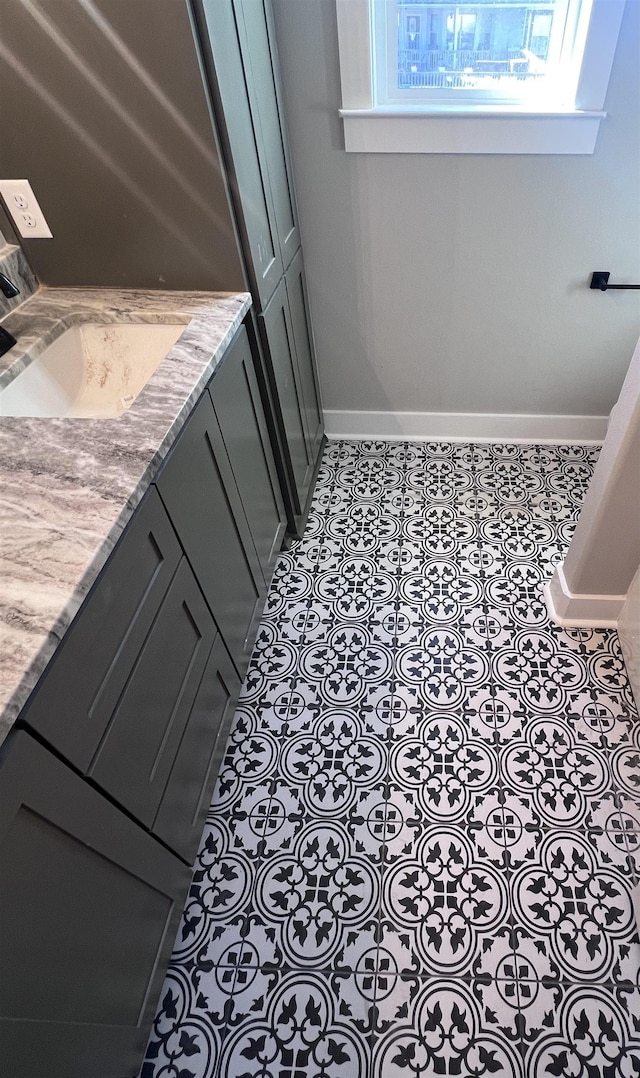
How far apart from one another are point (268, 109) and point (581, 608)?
155 centimetres

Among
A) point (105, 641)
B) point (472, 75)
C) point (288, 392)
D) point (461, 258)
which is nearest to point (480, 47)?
point (472, 75)

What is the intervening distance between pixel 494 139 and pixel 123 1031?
219 cm

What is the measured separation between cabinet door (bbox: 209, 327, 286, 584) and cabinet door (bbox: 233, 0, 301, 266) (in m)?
0.44

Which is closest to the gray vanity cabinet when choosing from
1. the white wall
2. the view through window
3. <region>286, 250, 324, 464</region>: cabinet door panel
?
<region>286, 250, 324, 464</region>: cabinet door panel

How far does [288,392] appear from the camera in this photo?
1.73 meters

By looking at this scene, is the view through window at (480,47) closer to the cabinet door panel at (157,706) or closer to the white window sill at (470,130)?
the white window sill at (470,130)

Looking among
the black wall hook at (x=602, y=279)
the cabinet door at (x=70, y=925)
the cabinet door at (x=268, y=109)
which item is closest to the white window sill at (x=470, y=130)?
the cabinet door at (x=268, y=109)

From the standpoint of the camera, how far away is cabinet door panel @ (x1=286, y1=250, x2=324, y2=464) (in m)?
1.76

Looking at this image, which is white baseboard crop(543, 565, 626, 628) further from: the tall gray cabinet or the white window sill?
the white window sill

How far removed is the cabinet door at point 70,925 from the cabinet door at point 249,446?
2.61ft

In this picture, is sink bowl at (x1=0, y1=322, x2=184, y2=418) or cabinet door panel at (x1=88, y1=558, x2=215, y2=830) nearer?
cabinet door panel at (x1=88, y1=558, x2=215, y2=830)

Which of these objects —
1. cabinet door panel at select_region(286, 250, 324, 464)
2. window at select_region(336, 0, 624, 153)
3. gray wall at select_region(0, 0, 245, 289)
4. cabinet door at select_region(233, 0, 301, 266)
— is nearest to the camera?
gray wall at select_region(0, 0, 245, 289)

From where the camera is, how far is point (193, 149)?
1.18 meters

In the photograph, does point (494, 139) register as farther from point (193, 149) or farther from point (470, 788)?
point (470, 788)
